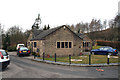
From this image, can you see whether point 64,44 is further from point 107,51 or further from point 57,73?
point 57,73

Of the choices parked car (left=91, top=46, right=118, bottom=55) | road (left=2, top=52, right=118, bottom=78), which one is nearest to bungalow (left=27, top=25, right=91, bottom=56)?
parked car (left=91, top=46, right=118, bottom=55)

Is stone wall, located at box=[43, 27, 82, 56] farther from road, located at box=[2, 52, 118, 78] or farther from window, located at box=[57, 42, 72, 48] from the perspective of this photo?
road, located at box=[2, 52, 118, 78]

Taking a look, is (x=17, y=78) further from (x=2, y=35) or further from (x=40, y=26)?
(x=40, y=26)

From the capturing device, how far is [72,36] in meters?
18.6

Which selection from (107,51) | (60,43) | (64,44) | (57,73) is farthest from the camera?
(107,51)

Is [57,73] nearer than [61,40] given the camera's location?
Yes

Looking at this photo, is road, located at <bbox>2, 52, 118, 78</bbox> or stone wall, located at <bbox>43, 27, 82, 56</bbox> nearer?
road, located at <bbox>2, 52, 118, 78</bbox>

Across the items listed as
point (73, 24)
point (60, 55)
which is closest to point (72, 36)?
point (60, 55)

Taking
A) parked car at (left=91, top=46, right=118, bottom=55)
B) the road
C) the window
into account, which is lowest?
the road

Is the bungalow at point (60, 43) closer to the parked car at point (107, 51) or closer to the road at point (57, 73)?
the parked car at point (107, 51)

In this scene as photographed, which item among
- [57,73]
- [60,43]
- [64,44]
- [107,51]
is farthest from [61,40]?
[57,73]

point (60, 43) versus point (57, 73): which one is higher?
point (60, 43)

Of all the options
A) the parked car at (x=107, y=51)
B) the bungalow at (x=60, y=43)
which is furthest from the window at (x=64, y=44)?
the parked car at (x=107, y=51)

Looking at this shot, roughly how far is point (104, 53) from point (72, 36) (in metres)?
6.37
